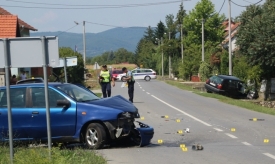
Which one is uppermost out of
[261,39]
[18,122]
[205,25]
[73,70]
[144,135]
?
[205,25]

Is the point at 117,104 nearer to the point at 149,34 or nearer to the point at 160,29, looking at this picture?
the point at 160,29

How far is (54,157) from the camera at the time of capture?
9.70 m

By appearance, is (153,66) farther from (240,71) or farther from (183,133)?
(183,133)

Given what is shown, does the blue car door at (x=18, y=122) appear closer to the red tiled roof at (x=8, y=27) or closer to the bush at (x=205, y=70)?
the red tiled roof at (x=8, y=27)

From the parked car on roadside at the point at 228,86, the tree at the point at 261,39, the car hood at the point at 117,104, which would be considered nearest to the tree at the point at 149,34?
the tree at the point at 261,39

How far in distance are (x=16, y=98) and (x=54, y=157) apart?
338 cm

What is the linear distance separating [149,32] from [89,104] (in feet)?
510

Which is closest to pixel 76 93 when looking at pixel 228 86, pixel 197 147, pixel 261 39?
pixel 197 147

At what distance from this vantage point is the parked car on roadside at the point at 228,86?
126 feet

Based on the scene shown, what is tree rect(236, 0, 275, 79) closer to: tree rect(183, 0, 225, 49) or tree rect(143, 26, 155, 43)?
tree rect(183, 0, 225, 49)

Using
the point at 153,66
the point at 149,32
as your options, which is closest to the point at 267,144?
the point at 153,66

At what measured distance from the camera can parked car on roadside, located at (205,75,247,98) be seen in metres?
38.4

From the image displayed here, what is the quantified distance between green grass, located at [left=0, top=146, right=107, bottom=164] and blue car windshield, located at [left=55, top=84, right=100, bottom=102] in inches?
77.9

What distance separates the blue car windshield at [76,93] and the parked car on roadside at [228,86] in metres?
25.6
